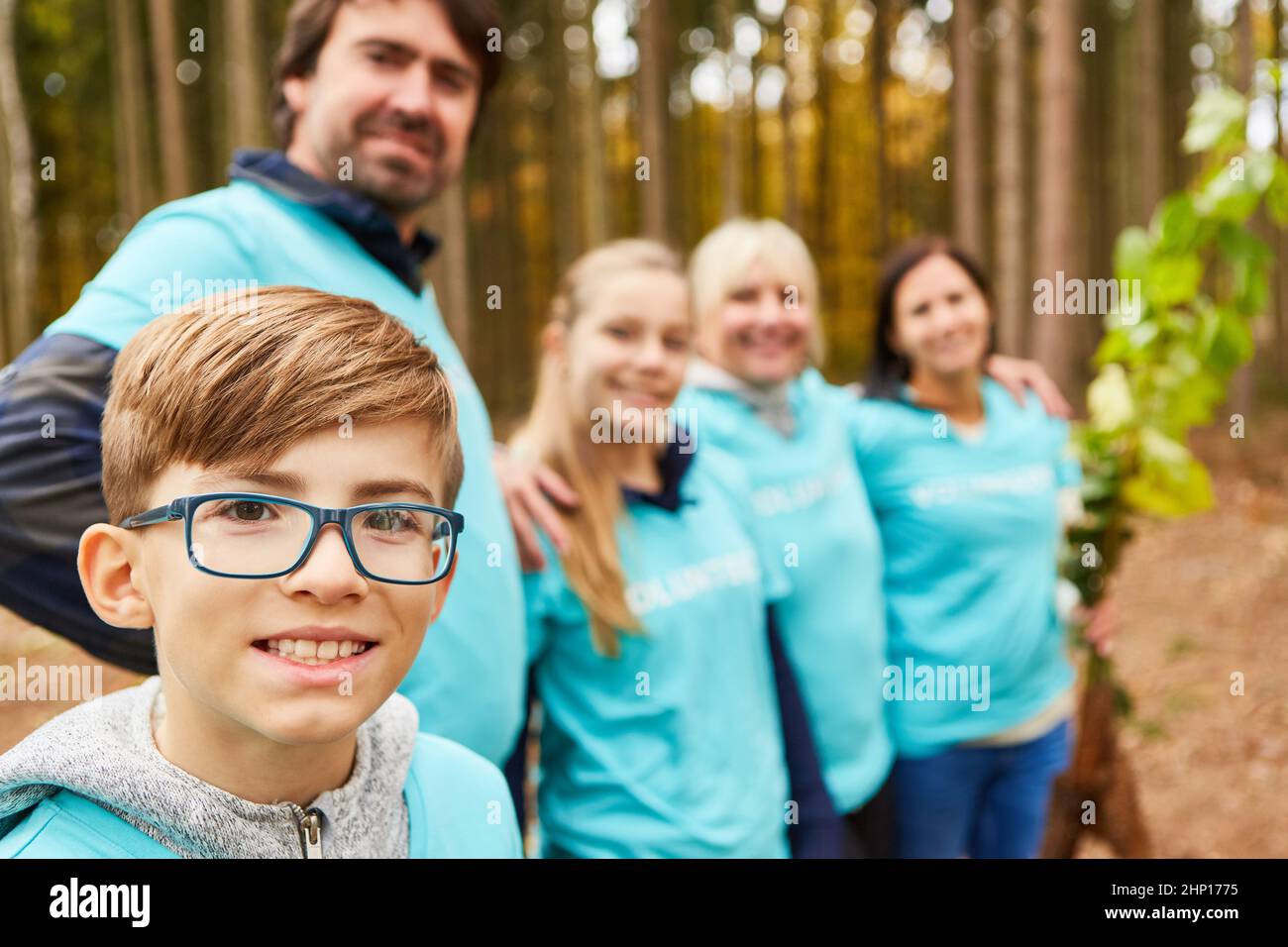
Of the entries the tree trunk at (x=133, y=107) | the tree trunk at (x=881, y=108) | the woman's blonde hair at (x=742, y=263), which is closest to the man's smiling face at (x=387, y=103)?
the woman's blonde hair at (x=742, y=263)

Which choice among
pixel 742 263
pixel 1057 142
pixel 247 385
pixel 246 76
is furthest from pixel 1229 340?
pixel 1057 142

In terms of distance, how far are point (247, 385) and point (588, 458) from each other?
0.70 metres

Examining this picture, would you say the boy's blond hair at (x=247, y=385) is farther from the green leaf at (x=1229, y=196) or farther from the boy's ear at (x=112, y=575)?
the green leaf at (x=1229, y=196)

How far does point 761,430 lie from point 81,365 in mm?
1169

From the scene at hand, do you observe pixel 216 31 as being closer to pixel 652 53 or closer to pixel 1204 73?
pixel 652 53

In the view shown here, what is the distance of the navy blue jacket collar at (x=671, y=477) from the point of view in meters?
1.27

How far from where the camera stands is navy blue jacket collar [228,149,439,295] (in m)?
0.80

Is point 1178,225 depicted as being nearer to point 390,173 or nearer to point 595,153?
point 390,173

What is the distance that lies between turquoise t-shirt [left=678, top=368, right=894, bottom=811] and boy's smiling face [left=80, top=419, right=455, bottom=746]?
97 centimetres

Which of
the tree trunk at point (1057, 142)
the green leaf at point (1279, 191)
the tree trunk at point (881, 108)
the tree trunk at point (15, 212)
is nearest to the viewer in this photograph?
the green leaf at point (1279, 191)

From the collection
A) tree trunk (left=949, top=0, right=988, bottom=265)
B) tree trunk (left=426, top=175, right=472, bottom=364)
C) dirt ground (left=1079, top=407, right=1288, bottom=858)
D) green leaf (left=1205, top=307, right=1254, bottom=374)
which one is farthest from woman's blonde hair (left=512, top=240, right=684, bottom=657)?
tree trunk (left=949, top=0, right=988, bottom=265)

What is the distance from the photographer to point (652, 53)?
498cm

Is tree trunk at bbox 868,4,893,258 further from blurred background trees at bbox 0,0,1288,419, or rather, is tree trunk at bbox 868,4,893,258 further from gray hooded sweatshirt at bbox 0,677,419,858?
gray hooded sweatshirt at bbox 0,677,419,858

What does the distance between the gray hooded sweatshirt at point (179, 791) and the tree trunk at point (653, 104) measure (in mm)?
4414
